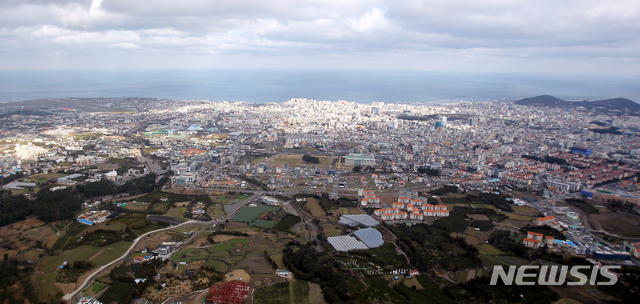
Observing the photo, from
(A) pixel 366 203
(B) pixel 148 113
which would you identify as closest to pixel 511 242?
(A) pixel 366 203

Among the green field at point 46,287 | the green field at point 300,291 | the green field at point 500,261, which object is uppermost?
the green field at point 300,291

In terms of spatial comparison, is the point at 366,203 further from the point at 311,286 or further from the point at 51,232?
the point at 51,232

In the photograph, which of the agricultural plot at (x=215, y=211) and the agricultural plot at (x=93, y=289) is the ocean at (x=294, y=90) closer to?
the agricultural plot at (x=215, y=211)

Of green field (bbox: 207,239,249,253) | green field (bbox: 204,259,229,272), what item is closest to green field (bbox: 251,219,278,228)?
green field (bbox: 207,239,249,253)

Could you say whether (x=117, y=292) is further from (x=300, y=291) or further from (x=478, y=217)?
(x=478, y=217)

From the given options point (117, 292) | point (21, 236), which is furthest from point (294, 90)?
point (117, 292)

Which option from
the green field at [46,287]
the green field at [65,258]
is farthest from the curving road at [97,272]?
the green field at [65,258]
